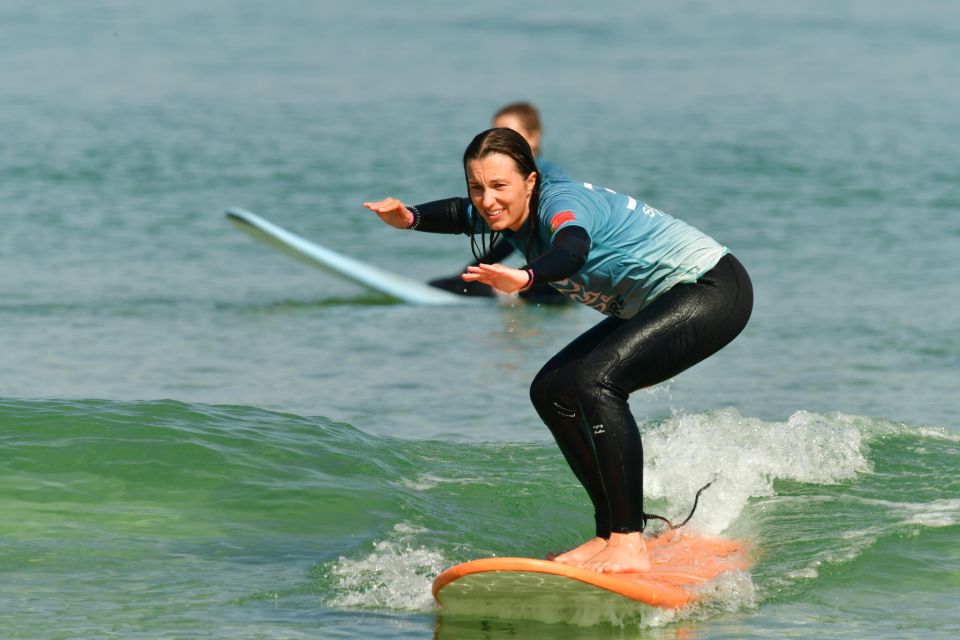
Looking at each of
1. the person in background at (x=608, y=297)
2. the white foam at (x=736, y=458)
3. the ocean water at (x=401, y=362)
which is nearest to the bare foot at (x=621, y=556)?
the person in background at (x=608, y=297)

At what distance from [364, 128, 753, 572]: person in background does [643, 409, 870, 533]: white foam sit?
1.47m

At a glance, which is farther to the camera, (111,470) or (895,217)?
(895,217)

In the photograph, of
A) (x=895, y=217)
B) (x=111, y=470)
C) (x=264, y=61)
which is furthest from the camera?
(x=264, y=61)

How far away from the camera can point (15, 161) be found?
20.2m

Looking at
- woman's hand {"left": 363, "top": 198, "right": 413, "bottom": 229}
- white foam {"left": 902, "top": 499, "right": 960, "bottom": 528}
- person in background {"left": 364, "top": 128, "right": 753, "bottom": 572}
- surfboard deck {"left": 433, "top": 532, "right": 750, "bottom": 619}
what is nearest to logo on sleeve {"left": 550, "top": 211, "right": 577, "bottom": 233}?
person in background {"left": 364, "top": 128, "right": 753, "bottom": 572}

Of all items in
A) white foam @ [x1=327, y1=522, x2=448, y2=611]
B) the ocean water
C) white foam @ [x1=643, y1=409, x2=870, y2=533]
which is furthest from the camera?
white foam @ [x1=643, y1=409, x2=870, y2=533]

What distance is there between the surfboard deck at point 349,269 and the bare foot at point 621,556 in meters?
8.12

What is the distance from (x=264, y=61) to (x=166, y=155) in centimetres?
1086

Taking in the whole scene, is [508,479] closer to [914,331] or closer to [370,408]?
[370,408]

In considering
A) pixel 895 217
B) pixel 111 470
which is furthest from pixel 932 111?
pixel 111 470

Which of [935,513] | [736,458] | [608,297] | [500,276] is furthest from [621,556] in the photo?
[736,458]

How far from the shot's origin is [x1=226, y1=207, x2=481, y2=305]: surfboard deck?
13.6m

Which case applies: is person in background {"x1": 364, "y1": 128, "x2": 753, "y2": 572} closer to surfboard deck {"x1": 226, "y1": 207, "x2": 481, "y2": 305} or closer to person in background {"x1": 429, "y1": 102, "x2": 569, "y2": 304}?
person in background {"x1": 429, "y1": 102, "x2": 569, "y2": 304}

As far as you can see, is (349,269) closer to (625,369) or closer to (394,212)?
(394,212)
